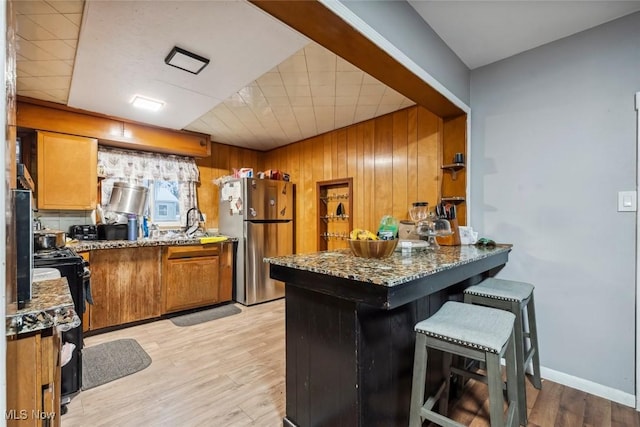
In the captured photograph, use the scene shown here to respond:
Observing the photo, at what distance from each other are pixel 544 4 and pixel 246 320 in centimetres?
364

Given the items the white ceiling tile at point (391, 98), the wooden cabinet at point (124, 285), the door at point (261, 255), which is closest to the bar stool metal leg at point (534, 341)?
the white ceiling tile at point (391, 98)

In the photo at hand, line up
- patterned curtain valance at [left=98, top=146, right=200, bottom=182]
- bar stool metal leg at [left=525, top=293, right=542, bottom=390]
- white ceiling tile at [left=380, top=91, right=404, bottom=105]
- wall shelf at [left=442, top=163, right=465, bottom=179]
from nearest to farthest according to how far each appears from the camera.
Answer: bar stool metal leg at [left=525, top=293, right=542, bottom=390] < wall shelf at [left=442, top=163, right=465, bottom=179] < white ceiling tile at [left=380, top=91, right=404, bottom=105] < patterned curtain valance at [left=98, top=146, right=200, bottom=182]

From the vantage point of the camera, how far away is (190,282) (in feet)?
11.3

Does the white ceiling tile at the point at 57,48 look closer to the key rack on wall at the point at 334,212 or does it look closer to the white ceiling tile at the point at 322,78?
the white ceiling tile at the point at 322,78

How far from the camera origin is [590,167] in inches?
77.5

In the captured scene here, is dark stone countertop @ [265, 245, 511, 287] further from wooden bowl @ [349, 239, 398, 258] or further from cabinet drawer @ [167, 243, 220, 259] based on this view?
cabinet drawer @ [167, 243, 220, 259]

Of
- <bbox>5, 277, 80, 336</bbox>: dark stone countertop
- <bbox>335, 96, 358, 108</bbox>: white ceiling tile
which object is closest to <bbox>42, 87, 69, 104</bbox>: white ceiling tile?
<bbox>335, 96, 358, 108</bbox>: white ceiling tile

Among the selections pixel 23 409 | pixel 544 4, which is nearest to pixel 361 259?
pixel 23 409

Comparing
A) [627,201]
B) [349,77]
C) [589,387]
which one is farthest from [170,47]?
[589,387]

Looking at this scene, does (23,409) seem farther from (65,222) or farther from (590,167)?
(65,222)

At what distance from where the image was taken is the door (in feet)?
12.5

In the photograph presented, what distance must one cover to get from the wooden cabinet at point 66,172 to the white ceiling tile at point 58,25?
5.11ft

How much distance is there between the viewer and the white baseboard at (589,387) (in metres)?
1.82

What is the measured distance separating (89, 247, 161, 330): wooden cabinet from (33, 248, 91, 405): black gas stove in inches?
32.8
